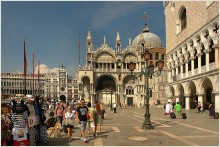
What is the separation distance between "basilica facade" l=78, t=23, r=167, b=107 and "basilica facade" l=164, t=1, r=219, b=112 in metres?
16.9

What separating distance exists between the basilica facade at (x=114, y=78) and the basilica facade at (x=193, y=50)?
55.6ft

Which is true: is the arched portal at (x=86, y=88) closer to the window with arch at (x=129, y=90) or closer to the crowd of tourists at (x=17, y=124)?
the window with arch at (x=129, y=90)

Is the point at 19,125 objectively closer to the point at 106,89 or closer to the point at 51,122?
the point at 51,122

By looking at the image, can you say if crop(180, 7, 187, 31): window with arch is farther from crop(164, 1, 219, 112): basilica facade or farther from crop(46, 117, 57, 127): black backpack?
crop(46, 117, 57, 127): black backpack

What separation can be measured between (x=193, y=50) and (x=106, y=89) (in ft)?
99.7

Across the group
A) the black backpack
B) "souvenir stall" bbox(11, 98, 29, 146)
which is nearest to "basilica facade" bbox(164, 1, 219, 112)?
the black backpack

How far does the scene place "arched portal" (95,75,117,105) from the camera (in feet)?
205

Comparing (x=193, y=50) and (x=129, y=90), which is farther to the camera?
(x=129, y=90)

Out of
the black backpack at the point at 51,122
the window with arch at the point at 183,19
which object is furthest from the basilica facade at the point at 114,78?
the black backpack at the point at 51,122

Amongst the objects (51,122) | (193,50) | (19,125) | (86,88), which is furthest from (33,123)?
(86,88)

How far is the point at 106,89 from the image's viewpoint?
62094 mm

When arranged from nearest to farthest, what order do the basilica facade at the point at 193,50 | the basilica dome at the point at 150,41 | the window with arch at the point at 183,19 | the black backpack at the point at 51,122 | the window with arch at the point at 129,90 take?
1. the black backpack at the point at 51,122
2. the basilica facade at the point at 193,50
3. the window with arch at the point at 183,19
4. the window with arch at the point at 129,90
5. the basilica dome at the point at 150,41

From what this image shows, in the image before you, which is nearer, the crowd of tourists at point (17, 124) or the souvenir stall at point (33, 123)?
the crowd of tourists at point (17, 124)

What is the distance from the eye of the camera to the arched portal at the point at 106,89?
62375 millimetres
